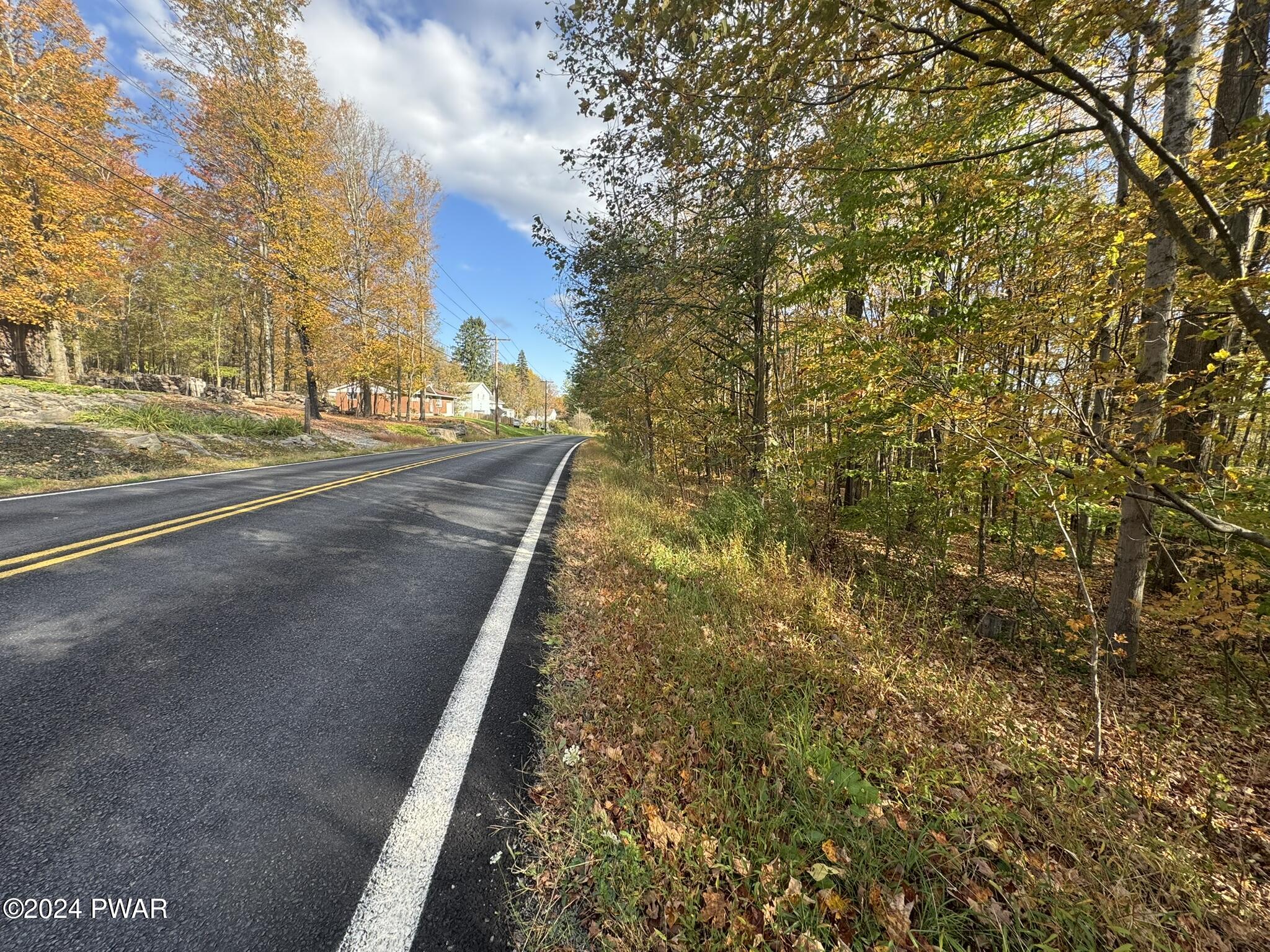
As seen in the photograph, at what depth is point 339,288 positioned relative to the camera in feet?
54.9

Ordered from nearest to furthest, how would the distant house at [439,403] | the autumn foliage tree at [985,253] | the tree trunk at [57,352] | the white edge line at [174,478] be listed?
the autumn foliage tree at [985,253] → the white edge line at [174,478] → the tree trunk at [57,352] → the distant house at [439,403]

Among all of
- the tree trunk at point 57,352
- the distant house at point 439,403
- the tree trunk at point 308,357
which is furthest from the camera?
the distant house at point 439,403

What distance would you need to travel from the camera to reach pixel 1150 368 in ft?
11.0

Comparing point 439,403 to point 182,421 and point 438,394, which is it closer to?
point 438,394

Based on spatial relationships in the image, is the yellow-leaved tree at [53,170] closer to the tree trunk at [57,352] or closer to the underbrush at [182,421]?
the tree trunk at [57,352]

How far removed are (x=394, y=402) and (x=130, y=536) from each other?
3711 cm

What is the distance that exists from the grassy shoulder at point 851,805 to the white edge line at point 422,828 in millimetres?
389

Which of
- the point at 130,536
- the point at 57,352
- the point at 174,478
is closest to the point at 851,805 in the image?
the point at 130,536

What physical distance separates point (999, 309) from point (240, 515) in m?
9.28

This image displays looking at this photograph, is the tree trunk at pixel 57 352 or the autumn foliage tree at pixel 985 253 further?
the tree trunk at pixel 57 352

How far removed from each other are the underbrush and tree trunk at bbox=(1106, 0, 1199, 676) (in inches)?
728

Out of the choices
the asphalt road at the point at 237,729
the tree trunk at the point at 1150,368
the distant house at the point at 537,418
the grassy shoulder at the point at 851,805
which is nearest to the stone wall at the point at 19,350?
the asphalt road at the point at 237,729

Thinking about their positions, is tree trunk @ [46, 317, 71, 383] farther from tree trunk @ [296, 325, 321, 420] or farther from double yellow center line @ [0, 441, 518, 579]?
double yellow center line @ [0, 441, 518, 579]

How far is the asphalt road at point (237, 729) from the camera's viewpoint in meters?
1.56
